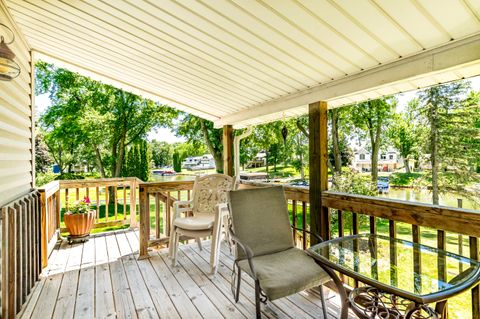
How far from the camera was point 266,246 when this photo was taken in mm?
2348

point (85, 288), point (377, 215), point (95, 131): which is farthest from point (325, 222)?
point (95, 131)

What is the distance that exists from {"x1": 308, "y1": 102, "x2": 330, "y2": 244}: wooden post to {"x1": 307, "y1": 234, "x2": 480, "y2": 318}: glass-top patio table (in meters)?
0.63

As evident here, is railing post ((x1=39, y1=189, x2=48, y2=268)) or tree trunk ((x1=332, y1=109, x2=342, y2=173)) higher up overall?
tree trunk ((x1=332, y1=109, x2=342, y2=173))

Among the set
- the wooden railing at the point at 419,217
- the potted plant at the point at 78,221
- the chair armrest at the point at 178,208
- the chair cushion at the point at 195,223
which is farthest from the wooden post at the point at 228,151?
the potted plant at the point at 78,221

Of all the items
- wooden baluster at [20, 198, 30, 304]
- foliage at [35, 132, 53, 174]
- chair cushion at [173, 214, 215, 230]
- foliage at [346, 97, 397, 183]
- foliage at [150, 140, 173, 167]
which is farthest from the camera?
foliage at [150, 140, 173, 167]

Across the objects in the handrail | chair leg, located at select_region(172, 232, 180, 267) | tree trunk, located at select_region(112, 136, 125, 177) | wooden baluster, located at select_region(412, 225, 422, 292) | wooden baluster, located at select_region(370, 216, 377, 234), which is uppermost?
tree trunk, located at select_region(112, 136, 125, 177)

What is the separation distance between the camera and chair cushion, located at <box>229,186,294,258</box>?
232 cm

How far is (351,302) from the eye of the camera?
60.5 inches

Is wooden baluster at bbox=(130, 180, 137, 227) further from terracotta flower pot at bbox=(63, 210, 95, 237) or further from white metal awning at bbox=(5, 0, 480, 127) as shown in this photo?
white metal awning at bbox=(5, 0, 480, 127)

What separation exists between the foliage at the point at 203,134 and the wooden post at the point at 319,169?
784 centimetres

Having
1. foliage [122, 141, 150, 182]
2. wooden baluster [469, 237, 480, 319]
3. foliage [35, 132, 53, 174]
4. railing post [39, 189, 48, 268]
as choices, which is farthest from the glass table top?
foliage [35, 132, 53, 174]

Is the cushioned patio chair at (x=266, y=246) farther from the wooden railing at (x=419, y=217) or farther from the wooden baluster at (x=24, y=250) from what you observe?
the wooden baluster at (x=24, y=250)

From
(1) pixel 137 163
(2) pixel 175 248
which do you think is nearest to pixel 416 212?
(2) pixel 175 248

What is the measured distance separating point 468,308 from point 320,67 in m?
5.03
